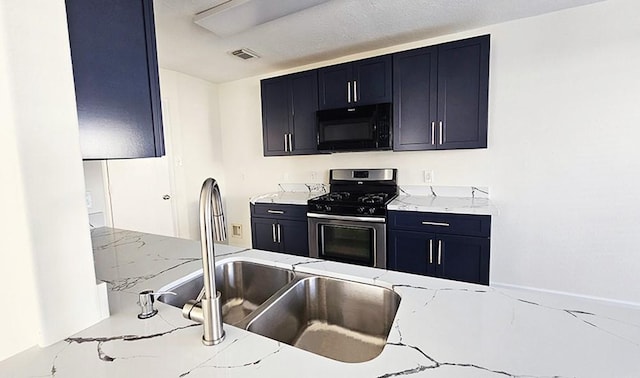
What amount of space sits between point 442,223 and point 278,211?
5.43ft

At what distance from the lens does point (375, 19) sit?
7.75 feet

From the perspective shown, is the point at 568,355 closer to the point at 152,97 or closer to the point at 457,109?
the point at 152,97

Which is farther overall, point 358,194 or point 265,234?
point 265,234

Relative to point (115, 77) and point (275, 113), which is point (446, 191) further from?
point (115, 77)

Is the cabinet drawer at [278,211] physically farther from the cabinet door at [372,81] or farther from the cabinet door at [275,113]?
the cabinet door at [372,81]

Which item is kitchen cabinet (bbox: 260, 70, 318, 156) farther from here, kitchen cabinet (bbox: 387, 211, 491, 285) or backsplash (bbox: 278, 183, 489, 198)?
kitchen cabinet (bbox: 387, 211, 491, 285)

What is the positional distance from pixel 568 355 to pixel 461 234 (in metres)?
1.77

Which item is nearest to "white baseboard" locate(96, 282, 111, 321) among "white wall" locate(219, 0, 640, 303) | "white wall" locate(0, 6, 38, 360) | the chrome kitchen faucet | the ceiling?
"white wall" locate(0, 6, 38, 360)

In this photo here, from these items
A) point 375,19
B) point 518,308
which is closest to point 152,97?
point 518,308

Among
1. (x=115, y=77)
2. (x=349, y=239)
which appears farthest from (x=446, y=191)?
(x=115, y=77)

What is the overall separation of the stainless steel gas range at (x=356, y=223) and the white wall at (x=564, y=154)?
61cm

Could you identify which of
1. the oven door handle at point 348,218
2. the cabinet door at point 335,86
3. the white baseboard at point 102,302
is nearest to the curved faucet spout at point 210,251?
the white baseboard at point 102,302

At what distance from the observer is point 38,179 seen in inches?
28.3

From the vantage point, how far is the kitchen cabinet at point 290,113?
3.11 metres
